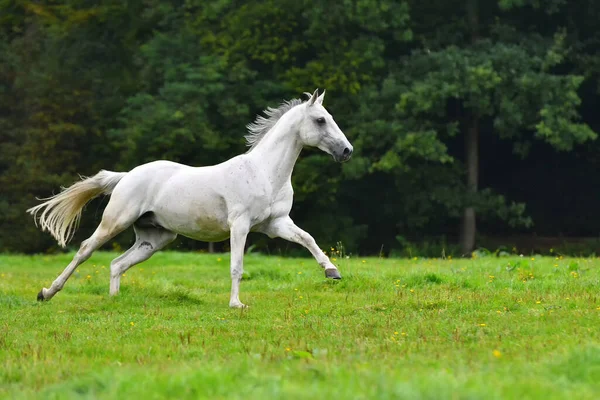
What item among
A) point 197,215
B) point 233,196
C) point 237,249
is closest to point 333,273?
point 237,249

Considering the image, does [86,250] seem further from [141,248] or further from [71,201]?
[71,201]

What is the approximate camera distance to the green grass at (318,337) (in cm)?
652

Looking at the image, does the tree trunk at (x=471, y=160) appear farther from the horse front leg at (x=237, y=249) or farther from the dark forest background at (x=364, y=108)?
the horse front leg at (x=237, y=249)

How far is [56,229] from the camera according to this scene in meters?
13.6

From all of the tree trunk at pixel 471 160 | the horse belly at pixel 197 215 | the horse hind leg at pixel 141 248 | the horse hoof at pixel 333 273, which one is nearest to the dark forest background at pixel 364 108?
the tree trunk at pixel 471 160

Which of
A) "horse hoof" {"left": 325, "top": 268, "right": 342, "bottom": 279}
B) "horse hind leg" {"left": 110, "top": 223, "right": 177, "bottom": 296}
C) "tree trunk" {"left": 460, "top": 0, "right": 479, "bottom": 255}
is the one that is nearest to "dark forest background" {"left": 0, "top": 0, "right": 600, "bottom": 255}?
"tree trunk" {"left": 460, "top": 0, "right": 479, "bottom": 255}

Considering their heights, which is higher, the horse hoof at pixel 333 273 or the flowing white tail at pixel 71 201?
the flowing white tail at pixel 71 201

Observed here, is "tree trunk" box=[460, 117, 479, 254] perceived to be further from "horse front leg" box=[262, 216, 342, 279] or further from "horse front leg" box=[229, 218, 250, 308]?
"horse front leg" box=[229, 218, 250, 308]

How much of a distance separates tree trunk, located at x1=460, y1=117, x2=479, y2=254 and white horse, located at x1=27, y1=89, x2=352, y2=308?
22423 mm

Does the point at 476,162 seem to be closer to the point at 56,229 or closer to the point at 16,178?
the point at 16,178

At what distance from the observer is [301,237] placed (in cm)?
1191

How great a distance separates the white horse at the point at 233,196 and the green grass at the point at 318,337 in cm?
66

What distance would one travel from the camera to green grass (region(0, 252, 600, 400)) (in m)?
6.52

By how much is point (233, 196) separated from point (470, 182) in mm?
23616
